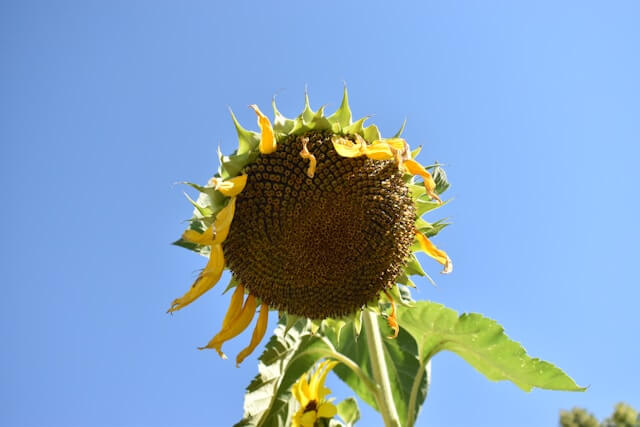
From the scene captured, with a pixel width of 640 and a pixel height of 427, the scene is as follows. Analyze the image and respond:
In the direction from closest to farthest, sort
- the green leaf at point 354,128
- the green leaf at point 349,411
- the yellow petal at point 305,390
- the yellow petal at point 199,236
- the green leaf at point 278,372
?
the yellow petal at point 199,236 → the green leaf at point 354,128 → the green leaf at point 278,372 → the yellow petal at point 305,390 → the green leaf at point 349,411

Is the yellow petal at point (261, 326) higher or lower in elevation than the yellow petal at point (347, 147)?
lower

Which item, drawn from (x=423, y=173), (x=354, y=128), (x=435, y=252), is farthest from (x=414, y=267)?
(x=354, y=128)

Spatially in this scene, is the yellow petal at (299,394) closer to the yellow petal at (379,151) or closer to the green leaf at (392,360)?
the green leaf at (392,360)

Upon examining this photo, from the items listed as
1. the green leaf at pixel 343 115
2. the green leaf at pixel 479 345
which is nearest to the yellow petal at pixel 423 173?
the green leaf at pixel 343 115

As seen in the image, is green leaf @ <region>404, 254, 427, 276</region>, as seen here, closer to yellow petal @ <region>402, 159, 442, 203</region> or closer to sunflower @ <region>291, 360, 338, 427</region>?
yellow petal @ <region>402, 159, 442, 203</region>

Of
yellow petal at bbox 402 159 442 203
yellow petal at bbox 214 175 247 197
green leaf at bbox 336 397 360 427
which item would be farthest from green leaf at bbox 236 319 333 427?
→ yellow petal at bbox 402 159 442 203

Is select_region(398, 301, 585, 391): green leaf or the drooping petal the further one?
select_region(398, 301, 585, 391): green leaf

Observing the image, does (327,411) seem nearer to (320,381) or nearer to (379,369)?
(320,381)
